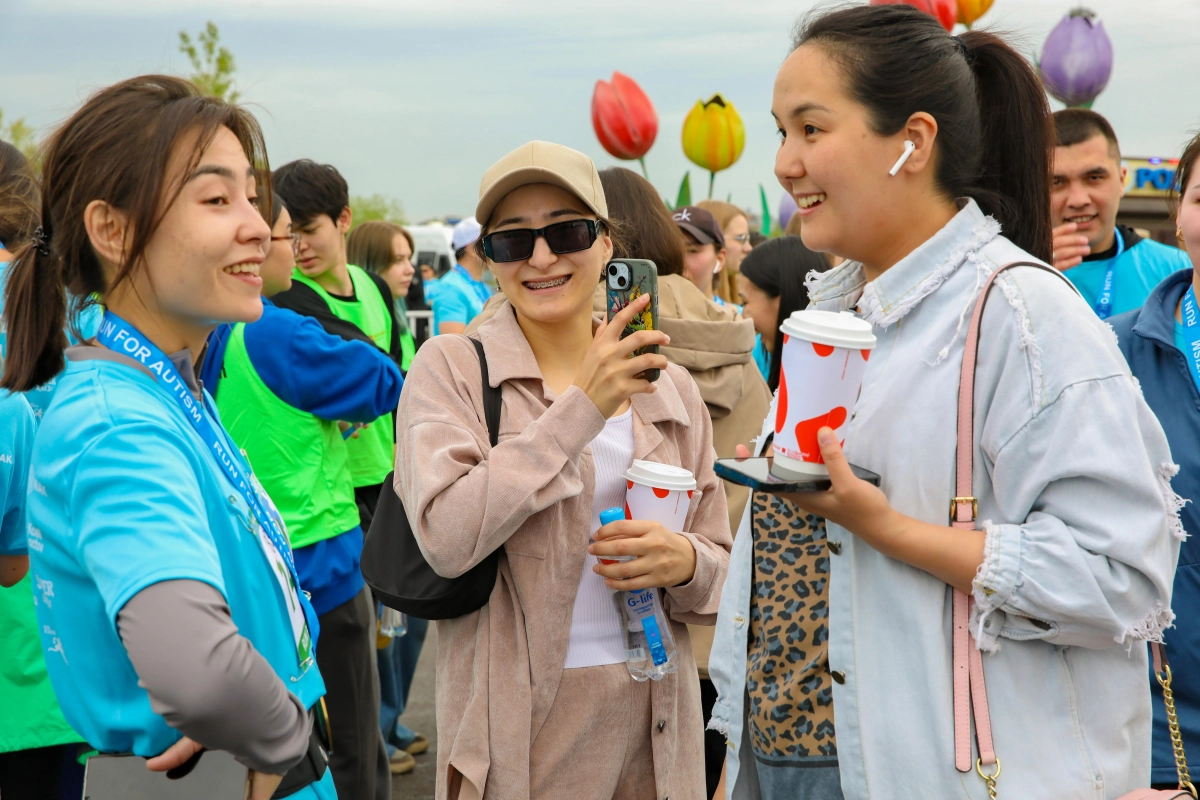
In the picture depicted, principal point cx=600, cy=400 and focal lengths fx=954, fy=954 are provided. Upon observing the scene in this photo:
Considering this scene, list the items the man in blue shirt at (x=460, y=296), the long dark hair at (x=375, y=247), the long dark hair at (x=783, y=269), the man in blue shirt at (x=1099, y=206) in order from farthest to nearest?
the long dark hair at (x=375, y=247)
the man in blue shirt at (x=460, y=296)
the long dark hair at (x=783, y=269)
the man in blue shirt at (x=1099, y=206)

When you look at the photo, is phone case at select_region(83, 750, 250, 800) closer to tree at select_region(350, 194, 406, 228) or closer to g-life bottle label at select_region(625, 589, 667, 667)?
g-life bottle label at select_region(625, 589, 667, 667)

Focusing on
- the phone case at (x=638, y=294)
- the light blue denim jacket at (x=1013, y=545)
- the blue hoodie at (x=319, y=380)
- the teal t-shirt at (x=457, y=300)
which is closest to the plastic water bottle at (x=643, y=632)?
the phone case at (x=638, y=294)

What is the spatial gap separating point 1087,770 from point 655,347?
1178 millimetres

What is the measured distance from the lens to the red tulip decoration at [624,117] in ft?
24.1

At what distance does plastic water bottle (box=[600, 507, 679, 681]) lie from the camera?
2.29m

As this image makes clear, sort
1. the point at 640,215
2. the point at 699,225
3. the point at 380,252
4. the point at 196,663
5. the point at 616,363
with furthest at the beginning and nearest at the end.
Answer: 1. the point at 380,252
2. the point at 699,225
3. the point at 640,215
4. the point at 616,363
5. the point at 196,663

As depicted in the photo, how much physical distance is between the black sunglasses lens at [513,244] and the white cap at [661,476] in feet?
2.02

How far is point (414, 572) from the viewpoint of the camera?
2225 millimetres

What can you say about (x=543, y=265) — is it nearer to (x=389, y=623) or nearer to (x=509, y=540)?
(x=509, y=540)

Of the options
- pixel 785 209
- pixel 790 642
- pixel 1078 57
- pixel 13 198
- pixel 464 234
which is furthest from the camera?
pixel 785 209

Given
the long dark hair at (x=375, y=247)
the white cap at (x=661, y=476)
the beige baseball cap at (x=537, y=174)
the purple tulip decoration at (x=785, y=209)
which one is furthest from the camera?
the purple tulip decoration at (x=785, y=209)

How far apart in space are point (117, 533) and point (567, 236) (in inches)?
53.8

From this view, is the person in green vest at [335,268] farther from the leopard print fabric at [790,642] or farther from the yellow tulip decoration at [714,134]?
the yellow tulip decoration at [714,134]

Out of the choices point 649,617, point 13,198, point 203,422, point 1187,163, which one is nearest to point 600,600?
point 649,617
